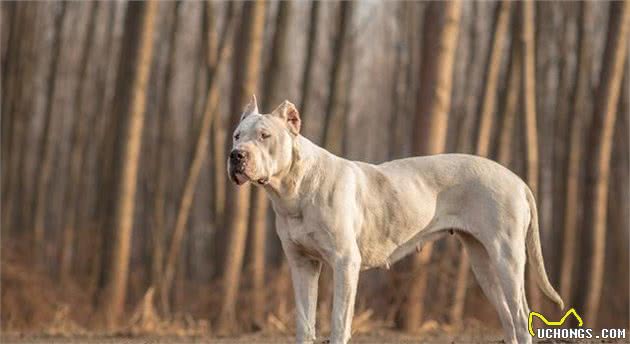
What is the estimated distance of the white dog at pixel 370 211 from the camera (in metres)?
6.11

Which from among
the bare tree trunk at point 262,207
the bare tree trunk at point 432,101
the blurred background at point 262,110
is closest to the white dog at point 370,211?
the bare tree trunk at point 432,101

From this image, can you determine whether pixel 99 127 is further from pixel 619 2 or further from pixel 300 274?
pixel 300 274

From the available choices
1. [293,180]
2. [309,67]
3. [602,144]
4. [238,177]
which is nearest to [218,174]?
[309,67]

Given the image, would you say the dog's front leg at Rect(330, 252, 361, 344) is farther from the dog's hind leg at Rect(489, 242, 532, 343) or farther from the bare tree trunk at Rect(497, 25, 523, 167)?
the bare tree trunk at Rect(497, 25, 523, 167)

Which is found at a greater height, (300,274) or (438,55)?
(438,55)

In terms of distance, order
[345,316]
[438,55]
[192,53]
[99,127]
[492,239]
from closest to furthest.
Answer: [345,316] < [492,239] < [438,55] < [99,127] < [192,53]

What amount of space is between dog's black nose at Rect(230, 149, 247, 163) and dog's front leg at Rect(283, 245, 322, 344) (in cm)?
85

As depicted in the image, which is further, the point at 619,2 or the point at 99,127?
the point at 99,127

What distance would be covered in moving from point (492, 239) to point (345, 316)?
4.23 feet

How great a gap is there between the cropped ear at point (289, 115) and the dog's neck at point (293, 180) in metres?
0.09

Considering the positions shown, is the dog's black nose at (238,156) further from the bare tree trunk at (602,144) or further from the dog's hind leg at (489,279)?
the bare tree trunk at (602,144)

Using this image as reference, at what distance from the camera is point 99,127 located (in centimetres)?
2089

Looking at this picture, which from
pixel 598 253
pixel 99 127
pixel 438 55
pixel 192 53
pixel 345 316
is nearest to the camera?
pixel 345 316

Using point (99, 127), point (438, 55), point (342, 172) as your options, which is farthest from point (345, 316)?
point (99, 127)
